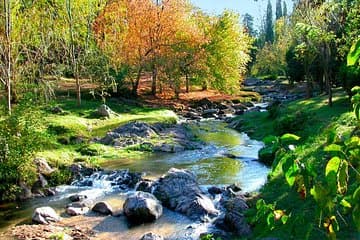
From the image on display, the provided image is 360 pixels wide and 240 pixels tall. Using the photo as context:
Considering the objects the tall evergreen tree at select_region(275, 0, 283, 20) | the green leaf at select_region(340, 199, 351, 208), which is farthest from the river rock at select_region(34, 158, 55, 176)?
the tall evergreen tree at select_region(275, 0, 283, 20)

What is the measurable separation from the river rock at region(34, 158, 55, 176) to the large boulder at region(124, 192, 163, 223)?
18.6ft

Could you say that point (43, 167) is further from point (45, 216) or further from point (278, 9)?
point (278, 9)

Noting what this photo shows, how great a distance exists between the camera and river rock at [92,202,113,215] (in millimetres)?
15008

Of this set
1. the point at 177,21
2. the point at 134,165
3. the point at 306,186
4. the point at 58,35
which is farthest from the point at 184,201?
the point at 177,21

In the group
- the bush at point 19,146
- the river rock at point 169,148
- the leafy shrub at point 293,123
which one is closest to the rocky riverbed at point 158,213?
the bush at point 19,146

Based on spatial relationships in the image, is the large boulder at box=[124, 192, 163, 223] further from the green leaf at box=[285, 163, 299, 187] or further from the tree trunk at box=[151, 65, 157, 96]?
the tree trunk at box=[151, 65, 157, 96]

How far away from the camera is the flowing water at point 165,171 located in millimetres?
13648

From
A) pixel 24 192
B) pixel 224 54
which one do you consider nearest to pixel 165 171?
pixel 24 192

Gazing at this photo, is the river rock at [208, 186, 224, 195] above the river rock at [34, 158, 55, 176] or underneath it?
underneath

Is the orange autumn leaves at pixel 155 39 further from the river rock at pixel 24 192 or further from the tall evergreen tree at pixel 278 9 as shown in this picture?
the tall evergreen tree at pixel 278 9

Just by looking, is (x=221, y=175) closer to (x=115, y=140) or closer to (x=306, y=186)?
(x=115, y=140)

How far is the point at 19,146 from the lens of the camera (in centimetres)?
1706

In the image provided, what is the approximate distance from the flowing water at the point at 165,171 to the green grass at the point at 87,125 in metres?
1.41

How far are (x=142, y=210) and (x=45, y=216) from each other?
3144 millimetres
